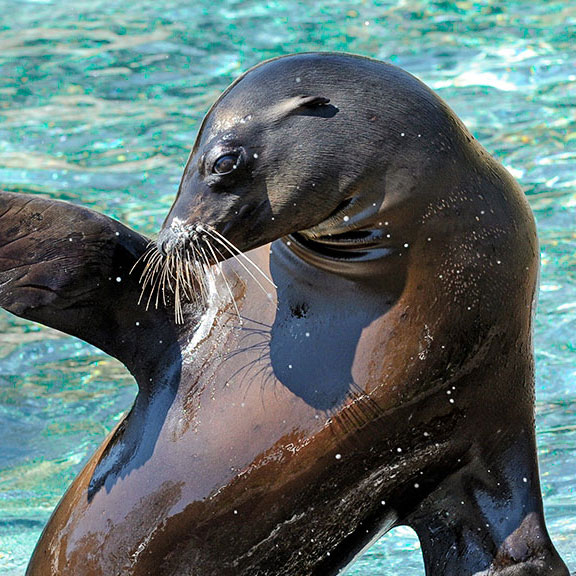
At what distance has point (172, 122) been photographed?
9.30 metres

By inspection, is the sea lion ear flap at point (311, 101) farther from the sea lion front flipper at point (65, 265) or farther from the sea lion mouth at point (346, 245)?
the sea lion front flipper at point (65, 265)

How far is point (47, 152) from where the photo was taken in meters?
8.89

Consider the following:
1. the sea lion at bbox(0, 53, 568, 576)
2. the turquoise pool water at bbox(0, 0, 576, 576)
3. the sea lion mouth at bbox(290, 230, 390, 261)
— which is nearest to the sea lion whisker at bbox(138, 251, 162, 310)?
the sea lion at bbox(0, 53, 568, 576)

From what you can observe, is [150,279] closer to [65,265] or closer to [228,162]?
[65,265]

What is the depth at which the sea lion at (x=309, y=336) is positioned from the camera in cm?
317

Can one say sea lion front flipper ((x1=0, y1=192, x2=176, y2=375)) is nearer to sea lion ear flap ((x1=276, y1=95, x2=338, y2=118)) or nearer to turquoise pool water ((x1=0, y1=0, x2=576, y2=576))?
sea lion ear flap ((x1=276, y1=95, x2=338, y2=118))

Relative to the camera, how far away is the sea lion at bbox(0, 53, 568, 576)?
125 inches

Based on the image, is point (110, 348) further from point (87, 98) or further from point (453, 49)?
point (453, 49)

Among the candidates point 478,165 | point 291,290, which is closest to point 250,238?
point 291,290

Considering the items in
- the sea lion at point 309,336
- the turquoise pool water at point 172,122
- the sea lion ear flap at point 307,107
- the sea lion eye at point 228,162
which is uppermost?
the sea lion ear flap at point 307,107

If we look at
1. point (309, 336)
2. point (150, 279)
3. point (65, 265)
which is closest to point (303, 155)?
point (309, 336)

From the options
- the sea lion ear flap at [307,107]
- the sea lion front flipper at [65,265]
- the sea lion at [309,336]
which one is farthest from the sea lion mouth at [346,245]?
the sea lion front flipper at [65,265]

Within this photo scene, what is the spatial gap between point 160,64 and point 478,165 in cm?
730

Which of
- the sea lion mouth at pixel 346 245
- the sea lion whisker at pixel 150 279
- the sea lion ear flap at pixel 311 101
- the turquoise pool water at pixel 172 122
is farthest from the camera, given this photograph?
the turquoise pool water at pixel 172 122
